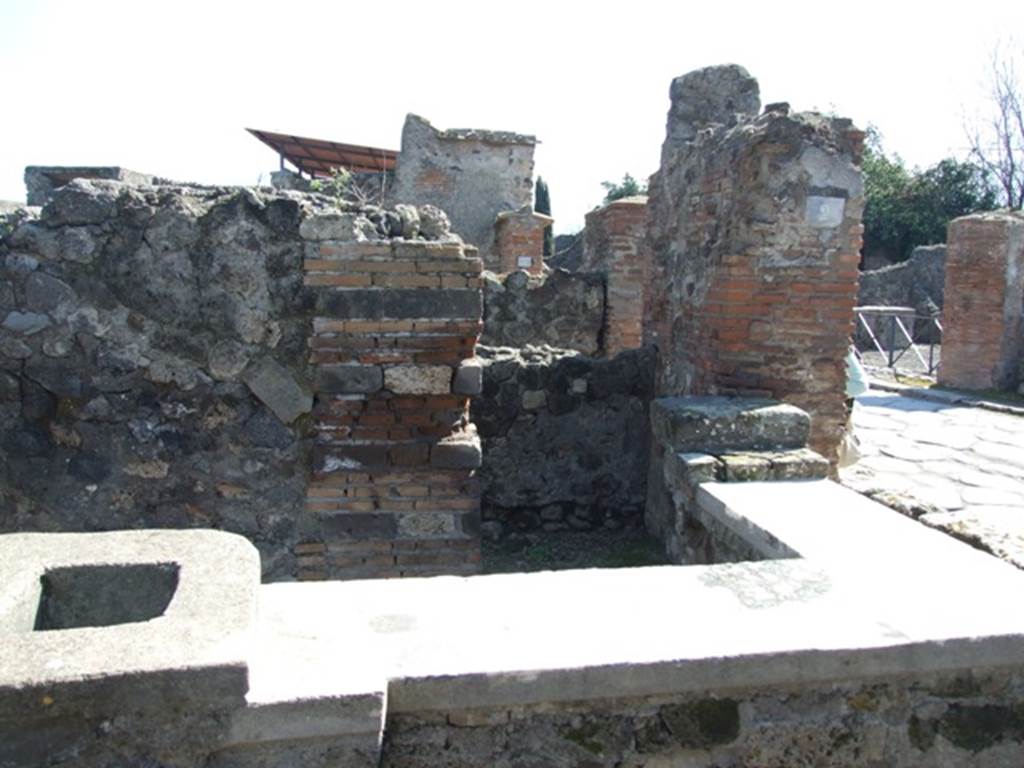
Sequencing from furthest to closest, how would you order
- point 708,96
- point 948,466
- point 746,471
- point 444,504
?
point 708,96, point 948,466, point 444,504, point 746,471

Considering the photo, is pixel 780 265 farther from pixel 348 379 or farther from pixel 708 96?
pixel 708 96

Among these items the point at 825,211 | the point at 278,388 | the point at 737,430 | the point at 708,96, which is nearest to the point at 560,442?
the point at 737,430

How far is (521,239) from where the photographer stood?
12562 mm

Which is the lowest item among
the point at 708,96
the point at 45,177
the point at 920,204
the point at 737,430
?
the point at 737,430

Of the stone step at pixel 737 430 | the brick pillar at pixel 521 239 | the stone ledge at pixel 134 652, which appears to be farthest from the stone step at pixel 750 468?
the brick pillar at pixel 521 239

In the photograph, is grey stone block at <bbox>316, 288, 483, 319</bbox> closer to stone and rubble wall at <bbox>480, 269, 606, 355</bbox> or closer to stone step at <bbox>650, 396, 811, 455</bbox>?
stone step at <bbox>650, 396, 811, 455</bbox>

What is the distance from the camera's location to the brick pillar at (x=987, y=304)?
10242 millimetres

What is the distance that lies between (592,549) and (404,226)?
1.88m

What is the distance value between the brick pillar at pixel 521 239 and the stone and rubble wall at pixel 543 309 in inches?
152

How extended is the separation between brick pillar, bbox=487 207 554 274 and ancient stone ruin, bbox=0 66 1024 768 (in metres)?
6.40

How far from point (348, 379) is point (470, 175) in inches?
431

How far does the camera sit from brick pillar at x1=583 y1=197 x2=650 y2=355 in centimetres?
882

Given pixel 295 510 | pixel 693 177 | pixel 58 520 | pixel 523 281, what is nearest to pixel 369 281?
pixel 295 510

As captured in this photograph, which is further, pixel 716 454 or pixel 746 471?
pixel 716 454
